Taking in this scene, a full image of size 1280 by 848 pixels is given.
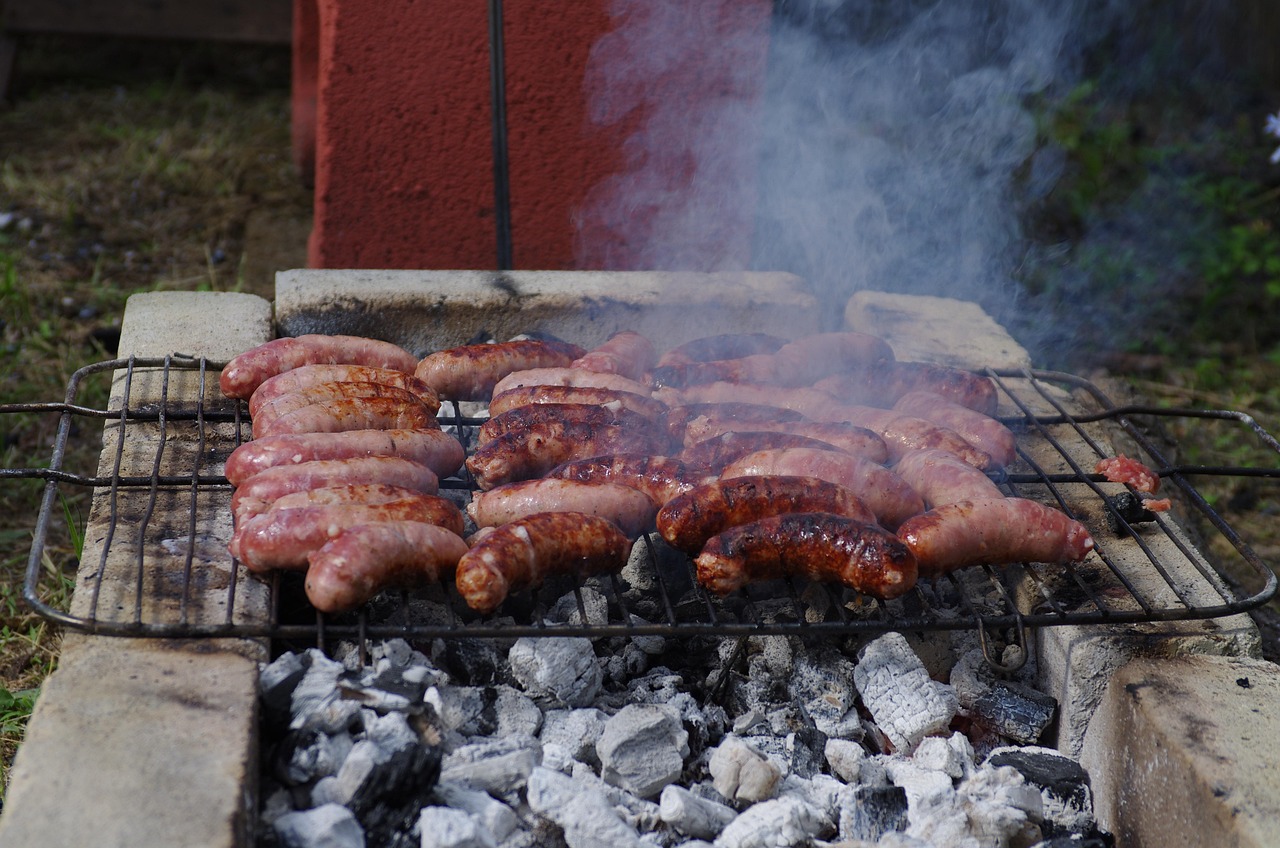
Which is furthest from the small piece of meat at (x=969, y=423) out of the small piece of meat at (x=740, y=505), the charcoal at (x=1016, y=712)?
the charcoal at (x=1016, y=712)

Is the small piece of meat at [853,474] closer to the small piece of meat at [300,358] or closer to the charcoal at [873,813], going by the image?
the charcoal at [873,813]

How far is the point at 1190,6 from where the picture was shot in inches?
379

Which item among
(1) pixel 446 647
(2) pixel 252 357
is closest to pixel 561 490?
(1) pixel 446 647

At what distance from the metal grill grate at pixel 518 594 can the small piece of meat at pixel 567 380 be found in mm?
189

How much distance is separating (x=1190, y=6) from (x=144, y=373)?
9.19m

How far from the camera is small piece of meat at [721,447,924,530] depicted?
3156 mm

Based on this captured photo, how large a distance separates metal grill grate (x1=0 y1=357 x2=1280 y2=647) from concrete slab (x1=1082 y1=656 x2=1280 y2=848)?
164mm

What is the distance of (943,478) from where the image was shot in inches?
127

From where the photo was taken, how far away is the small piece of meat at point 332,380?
3.48 metres

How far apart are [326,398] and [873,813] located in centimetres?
196

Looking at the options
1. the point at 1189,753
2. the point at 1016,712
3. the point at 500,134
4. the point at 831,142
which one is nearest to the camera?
the point at 1189,753

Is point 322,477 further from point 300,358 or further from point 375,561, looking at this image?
point 300,358

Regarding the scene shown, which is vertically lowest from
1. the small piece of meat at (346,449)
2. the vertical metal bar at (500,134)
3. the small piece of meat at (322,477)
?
the small piece of meat at (322,477)

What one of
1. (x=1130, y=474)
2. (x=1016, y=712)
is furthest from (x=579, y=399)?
(x=1130, y=474)
